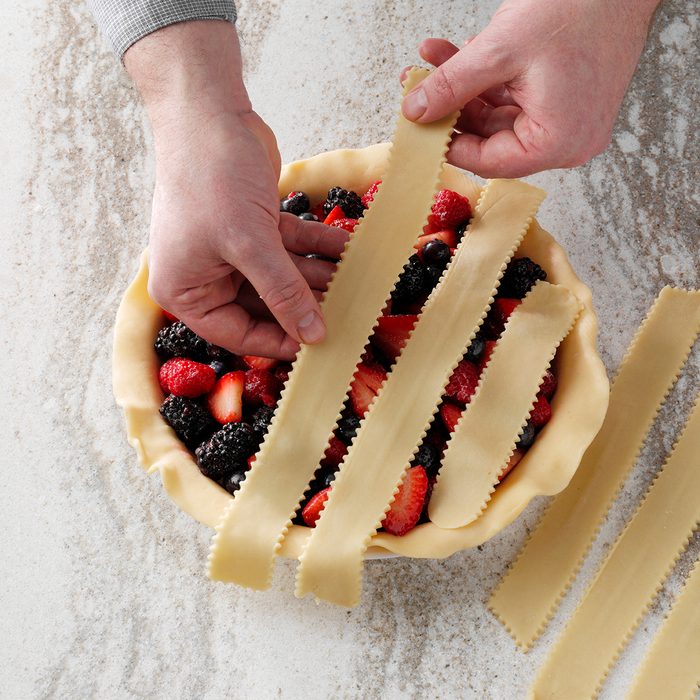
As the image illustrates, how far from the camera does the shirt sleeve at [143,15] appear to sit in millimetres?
1765

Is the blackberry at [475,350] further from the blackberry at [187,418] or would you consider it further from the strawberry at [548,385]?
the blackberry at [187,418]

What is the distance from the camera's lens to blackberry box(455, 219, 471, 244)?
6.73 ft

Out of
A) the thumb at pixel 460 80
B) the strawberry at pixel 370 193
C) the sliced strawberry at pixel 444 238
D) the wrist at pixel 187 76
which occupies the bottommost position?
the sliced strawberry at pixel 444 238

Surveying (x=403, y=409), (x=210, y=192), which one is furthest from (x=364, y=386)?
(x=210, y=192)

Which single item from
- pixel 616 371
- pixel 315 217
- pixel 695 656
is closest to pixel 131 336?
pixel 315 217

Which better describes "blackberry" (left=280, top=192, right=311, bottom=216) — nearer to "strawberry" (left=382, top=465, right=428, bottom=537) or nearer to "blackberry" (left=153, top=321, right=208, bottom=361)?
"blackberry" (left=153, top=321, right=208, bottom=361)

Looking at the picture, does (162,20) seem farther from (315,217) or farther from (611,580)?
(611,580)

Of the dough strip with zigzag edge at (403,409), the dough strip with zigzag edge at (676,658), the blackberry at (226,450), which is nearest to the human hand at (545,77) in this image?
the dough strip with zigzag edge at (403,409)

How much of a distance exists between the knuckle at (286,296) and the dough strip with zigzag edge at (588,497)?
82cm

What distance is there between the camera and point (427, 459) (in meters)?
1.87

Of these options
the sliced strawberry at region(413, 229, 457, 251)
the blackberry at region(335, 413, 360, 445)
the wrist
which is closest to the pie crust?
the sliced strawberry at region(413, 229, 457, 251)

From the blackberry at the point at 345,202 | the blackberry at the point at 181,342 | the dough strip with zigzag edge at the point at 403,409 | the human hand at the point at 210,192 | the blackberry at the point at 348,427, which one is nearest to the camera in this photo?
the human hand at the point at 210,192

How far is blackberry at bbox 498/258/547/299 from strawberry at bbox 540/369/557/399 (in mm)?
195

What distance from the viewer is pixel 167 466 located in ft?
6.06
